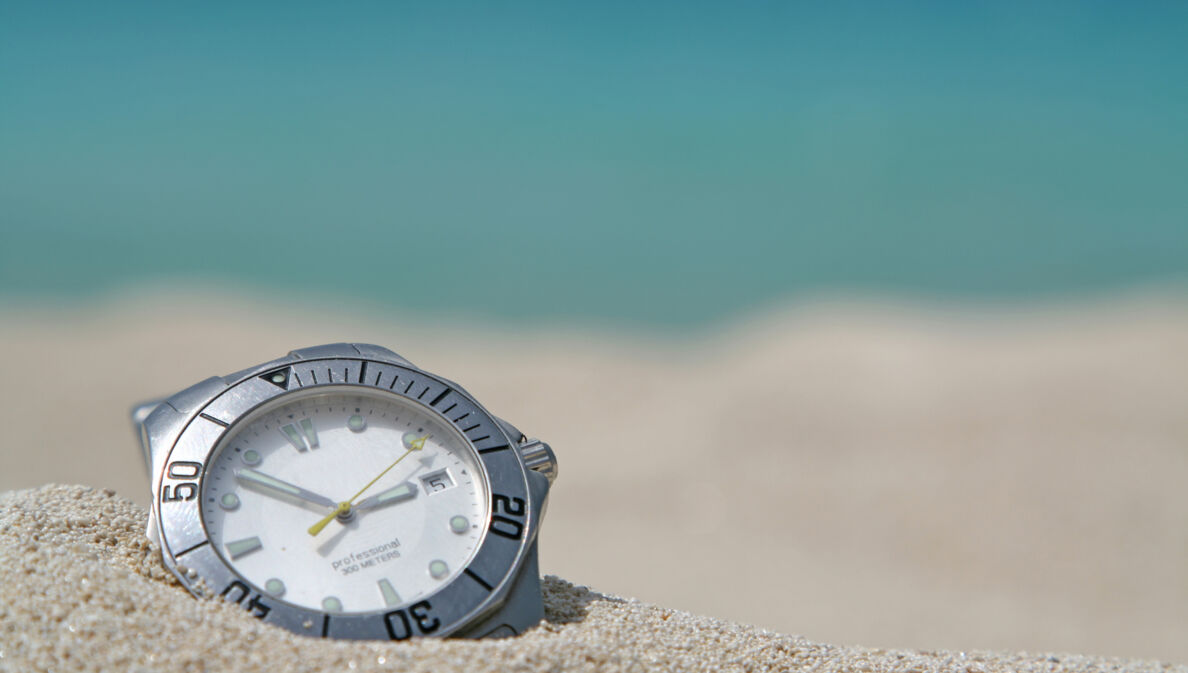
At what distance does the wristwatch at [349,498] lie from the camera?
213 centimetres

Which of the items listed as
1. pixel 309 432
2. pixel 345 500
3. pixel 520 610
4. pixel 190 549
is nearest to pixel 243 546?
pixel 190 549

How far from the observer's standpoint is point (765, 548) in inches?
292

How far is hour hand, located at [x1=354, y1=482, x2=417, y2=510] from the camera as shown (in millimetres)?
2332

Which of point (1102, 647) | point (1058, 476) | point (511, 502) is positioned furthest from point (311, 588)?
point (1058, 476)

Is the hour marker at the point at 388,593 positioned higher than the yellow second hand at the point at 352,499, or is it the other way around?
the yellow second hand at the point at 352,499

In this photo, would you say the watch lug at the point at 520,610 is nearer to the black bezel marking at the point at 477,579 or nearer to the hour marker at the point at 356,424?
the black bezel marking at the point at 477,579

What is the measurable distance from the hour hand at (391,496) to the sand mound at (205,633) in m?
0.40

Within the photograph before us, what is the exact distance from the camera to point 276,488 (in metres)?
2.29

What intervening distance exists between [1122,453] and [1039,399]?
123 centimetres

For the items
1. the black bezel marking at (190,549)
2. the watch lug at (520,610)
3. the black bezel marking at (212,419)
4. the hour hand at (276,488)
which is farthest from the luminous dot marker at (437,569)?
the black bezel marking at (212,419)

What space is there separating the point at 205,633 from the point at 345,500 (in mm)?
486

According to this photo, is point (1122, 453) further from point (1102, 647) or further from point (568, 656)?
point (568, 656)

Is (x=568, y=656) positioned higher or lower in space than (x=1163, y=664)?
lower

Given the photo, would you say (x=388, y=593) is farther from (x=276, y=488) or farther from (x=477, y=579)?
(x=276, y=488)
